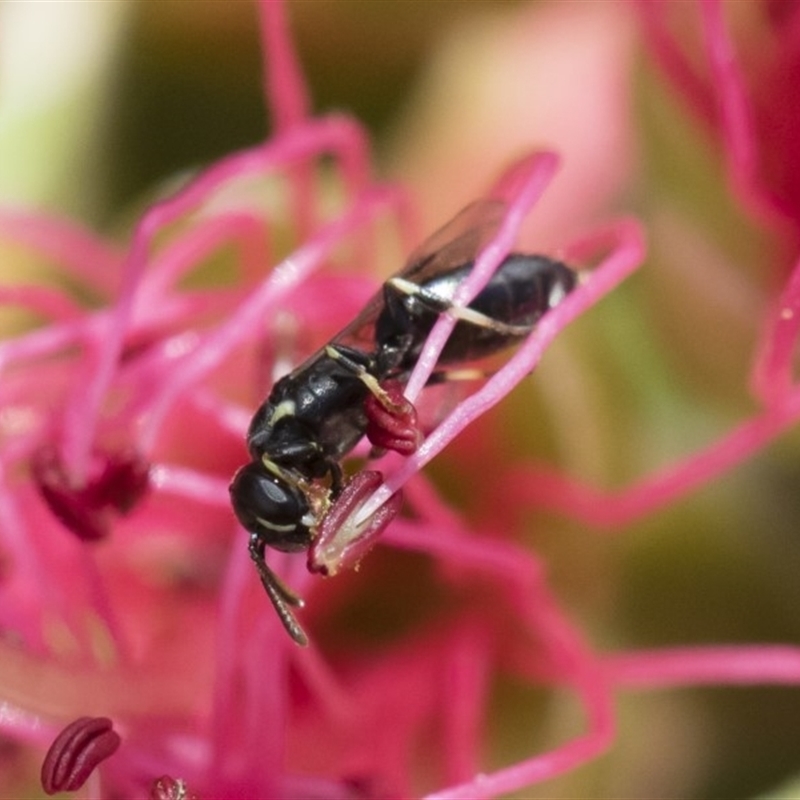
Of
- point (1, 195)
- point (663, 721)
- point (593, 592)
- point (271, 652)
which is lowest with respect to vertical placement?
point (663, 721)

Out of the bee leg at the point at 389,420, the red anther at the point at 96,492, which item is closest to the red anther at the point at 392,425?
the bee leg at the point at 389,420

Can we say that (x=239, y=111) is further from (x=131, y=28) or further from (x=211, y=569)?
(x=211, y=569)

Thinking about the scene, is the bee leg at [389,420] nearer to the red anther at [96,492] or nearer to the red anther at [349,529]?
the red anther at [349,529]

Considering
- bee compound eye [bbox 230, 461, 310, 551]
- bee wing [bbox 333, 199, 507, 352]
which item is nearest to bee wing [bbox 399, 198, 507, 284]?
bee wing [bbox 333, 199, 507, 352]

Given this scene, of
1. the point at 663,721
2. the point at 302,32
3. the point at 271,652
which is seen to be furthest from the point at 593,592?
the point at 302,32

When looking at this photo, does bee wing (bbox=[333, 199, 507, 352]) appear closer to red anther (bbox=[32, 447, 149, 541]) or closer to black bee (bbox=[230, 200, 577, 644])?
black bee (bbox=[230, 200, 577, 644])

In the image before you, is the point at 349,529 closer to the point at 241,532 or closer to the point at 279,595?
the point at 279,595
